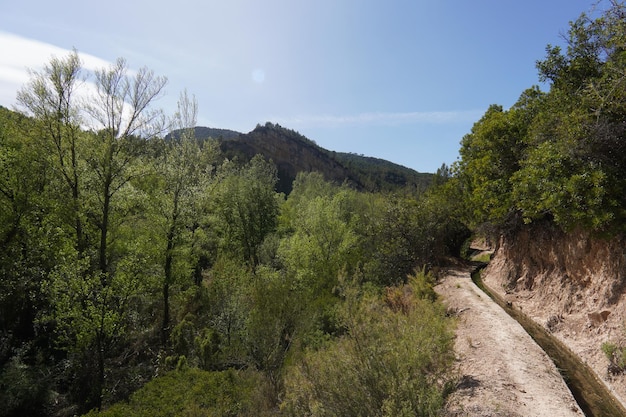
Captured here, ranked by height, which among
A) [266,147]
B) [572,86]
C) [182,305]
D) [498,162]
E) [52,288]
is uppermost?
[266,147]

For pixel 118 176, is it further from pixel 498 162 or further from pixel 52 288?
pixel 498 162

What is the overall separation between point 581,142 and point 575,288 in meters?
5.10

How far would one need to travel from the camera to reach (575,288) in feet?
38.3

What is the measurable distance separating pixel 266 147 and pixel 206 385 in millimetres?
123020

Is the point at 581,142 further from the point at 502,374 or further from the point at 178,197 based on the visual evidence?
the point at 178,197

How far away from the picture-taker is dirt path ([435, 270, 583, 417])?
6.92m

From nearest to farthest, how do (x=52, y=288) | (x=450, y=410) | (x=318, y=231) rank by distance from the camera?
1. (x=450, y=410)
2. (x=52, y=288)
3. (x=318, y=231)

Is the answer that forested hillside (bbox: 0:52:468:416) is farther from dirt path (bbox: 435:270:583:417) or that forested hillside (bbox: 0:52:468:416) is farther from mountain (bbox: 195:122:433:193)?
mountain (bbox: 195:122:433:193)

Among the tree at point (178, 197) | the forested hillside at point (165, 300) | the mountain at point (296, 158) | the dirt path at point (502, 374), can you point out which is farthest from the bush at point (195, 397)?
the mountain at point (296, 158)

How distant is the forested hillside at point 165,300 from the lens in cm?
686

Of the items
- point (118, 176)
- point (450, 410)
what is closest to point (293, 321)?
point (450, 410)

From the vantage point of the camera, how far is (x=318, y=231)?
23297mm

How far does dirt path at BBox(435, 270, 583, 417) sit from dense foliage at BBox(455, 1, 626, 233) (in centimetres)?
400

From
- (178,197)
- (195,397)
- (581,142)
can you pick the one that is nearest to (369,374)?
(195,397)
